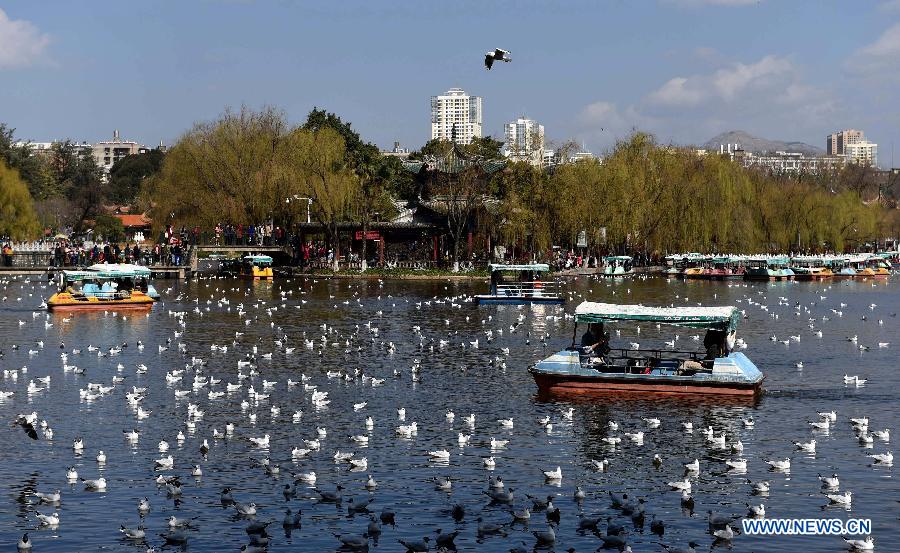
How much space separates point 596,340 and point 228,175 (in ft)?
246

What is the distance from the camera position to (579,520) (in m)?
24.7

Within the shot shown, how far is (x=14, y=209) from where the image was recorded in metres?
112

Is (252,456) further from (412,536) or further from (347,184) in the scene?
(347,184)

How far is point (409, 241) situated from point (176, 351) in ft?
204

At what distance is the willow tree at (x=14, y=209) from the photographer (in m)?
111

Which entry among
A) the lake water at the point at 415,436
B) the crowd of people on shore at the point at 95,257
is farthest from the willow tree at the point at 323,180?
the lake water at the point at 415,436

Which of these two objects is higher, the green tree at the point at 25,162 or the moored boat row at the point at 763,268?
the green tree at the point at 25,162

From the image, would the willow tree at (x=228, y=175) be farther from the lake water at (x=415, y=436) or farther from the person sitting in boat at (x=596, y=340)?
the person sitting in boat at (x=596, y=340)

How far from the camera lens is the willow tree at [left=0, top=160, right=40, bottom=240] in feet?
365

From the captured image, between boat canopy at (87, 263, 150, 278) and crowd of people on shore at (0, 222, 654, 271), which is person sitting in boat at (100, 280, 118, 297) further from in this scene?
crowd of people on shore at (0, 222, 654, 271)

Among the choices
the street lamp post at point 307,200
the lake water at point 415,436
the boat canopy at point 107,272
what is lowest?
the lake water at point 415,436

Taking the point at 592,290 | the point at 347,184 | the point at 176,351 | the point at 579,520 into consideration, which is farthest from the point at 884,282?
the point at 579,520

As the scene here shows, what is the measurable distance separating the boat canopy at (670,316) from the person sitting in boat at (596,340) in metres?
0.30

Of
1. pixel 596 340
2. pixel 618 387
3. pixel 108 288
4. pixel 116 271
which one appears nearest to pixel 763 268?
pixel 116 271
